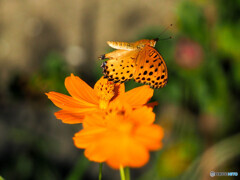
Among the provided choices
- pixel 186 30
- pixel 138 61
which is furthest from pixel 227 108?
pixel 138 61

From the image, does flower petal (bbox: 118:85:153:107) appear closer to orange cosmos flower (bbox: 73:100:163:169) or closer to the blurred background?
orange cosmos flower (bbox: 73:100:163:169)

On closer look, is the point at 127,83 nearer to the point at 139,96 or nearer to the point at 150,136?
the point at 139,96

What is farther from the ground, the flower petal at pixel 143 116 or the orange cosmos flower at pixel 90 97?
the orange cosmos flower at pixel 90 97

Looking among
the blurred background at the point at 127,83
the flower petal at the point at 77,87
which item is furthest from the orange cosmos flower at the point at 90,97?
the blurred background at the point at 127,83

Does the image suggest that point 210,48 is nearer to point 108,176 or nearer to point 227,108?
point 227,108

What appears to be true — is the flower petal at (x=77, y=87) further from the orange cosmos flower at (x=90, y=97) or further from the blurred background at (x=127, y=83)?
the blurred background at (x=127, y=83)

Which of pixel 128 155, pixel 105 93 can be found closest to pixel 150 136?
pixel 128 155

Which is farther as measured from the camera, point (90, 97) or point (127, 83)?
point (127, 83)

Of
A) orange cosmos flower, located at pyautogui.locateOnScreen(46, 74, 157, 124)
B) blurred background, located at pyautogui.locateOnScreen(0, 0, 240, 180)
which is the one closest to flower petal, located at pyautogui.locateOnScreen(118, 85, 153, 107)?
orange cosmos flower, located at pyautogui.locateOnScreen(46, 74, 157, 124)
